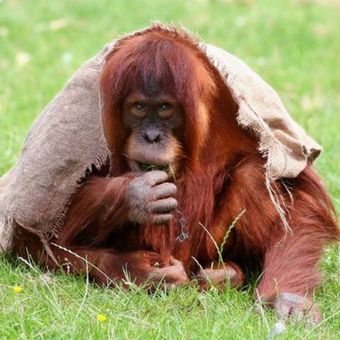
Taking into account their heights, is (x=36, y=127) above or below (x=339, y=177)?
above

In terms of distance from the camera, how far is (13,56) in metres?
7.36

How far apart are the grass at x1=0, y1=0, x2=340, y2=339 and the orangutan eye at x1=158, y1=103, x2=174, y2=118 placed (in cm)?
55

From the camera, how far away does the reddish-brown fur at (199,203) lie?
364cm

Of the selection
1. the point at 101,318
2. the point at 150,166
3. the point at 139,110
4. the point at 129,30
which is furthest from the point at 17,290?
the point at 129,30

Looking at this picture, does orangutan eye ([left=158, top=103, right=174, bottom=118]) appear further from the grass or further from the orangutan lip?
the grass

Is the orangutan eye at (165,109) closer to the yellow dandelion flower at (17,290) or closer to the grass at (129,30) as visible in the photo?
the grass at (129,30)

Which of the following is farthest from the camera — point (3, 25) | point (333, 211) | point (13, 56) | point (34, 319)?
point (3, 25)

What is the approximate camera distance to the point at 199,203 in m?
3.79

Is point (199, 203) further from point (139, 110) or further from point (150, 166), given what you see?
point (139, 110)

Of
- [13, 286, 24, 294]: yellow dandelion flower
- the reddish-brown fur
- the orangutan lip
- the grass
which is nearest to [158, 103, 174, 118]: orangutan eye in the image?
the reddish-brown fur

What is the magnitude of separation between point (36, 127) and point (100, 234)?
0.50m

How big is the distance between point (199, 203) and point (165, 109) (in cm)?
Result: 35

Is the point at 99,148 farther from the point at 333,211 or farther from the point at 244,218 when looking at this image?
the point at 333,211

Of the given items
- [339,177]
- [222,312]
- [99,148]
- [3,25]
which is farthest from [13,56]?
[222,312]
